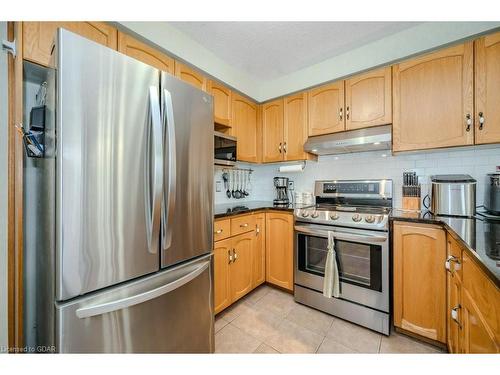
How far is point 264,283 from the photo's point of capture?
2354 millimetres

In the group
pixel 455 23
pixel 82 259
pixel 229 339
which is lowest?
pixel 229 339

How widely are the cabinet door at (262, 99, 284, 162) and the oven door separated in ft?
2.94

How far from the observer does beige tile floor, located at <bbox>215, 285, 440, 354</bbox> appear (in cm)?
145

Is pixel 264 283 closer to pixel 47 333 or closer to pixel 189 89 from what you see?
pixel 47 333

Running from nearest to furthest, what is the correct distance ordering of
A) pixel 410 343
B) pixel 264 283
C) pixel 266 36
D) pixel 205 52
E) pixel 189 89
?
pixel 189 89
pixel 410 343
pixel 266 36
pixel 205 52
pixel 264 283

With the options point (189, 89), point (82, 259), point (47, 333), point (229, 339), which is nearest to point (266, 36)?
point (189, 89)

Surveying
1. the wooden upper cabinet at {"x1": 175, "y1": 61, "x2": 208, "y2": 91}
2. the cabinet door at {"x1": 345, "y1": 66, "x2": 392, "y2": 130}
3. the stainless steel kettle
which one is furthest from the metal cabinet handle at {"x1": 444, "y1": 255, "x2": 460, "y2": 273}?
the wooden upper cabinet at {"x1": 175, "y1": 61, "x2": 208, "y2": 91}

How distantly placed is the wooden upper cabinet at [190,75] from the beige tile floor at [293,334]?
78.4 inches

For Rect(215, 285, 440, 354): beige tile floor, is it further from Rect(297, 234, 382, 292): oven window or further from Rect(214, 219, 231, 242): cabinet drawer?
Rect(214, 219, 231, 242): cabinet drawer

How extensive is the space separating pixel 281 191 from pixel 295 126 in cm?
77

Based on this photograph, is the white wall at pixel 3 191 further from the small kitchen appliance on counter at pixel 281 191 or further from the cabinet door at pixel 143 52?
the small kitchen appliance on counter at pixel 281 191

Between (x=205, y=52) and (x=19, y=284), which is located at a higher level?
(x=205, y=52)

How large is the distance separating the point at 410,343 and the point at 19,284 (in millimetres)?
2341

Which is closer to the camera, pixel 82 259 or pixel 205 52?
pixel 82 259
